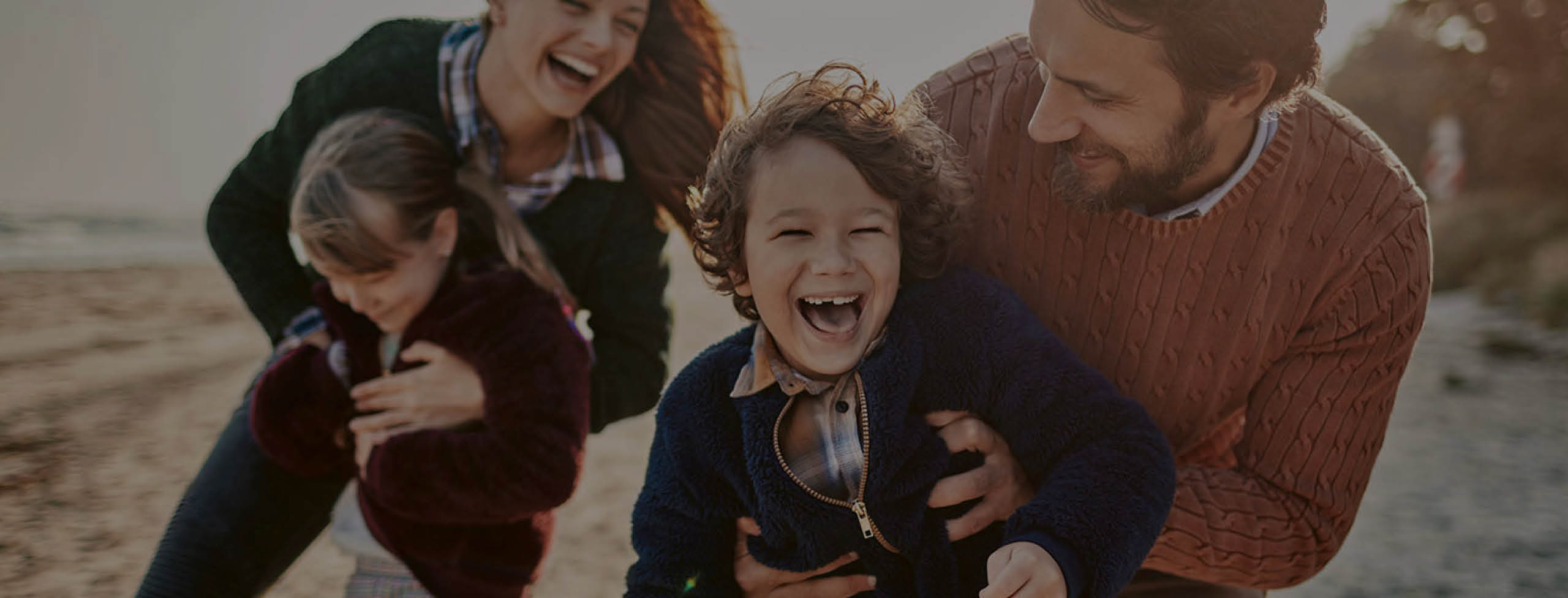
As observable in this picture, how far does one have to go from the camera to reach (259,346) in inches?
269

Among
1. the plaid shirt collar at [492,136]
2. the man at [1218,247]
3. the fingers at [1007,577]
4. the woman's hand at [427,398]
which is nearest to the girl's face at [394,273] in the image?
the woman's hand at [427,398]

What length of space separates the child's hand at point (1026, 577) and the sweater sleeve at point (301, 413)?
1530 mm

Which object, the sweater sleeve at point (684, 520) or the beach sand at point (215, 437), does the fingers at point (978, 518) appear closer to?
the sweater sleeve at point (684, 520)

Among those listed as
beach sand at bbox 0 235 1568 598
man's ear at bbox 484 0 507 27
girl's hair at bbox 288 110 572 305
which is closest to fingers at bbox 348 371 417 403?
girl's hair at bbox 288 110 572 305

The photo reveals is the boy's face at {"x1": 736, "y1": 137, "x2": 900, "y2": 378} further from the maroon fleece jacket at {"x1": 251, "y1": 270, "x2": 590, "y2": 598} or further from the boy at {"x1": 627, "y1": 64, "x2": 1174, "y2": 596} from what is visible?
the maroon fleece jacket at {"x1": 251, "y1": 270, "x2": 590, "y2": 598}

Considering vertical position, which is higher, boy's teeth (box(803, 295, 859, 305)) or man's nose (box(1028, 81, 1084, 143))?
man's nose (box(1028, 81, 1084, 143))

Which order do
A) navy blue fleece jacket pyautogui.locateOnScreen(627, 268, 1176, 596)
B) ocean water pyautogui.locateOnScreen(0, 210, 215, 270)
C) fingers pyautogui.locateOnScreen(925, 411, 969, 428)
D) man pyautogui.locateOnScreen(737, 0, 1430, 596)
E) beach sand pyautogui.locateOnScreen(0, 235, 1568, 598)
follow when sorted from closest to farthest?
navy blue fleece jacket pyautogui.locateOnScreen(627, 268, 1176, 596), fingers pyautogui.locateOnScreen(925, 411, 969, 428), man pyautogui.locateOnScreen(737, 0, 1430, 596), beach sand pyautogui.locateOnScreen(0, 235, 1568, 598), ocean water pyautogui.locateOnScreen(0, 210, 215, 270)

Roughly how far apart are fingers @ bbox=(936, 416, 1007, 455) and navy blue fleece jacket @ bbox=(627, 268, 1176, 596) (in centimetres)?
2

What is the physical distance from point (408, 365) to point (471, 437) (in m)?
0.26

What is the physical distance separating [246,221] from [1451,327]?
8.95 m

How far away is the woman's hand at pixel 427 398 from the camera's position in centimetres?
231

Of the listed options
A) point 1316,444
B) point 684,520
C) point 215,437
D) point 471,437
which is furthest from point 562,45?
point 215,437

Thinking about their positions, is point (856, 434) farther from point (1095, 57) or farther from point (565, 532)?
point (565, 532)

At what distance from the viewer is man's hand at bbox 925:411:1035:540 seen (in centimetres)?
180
